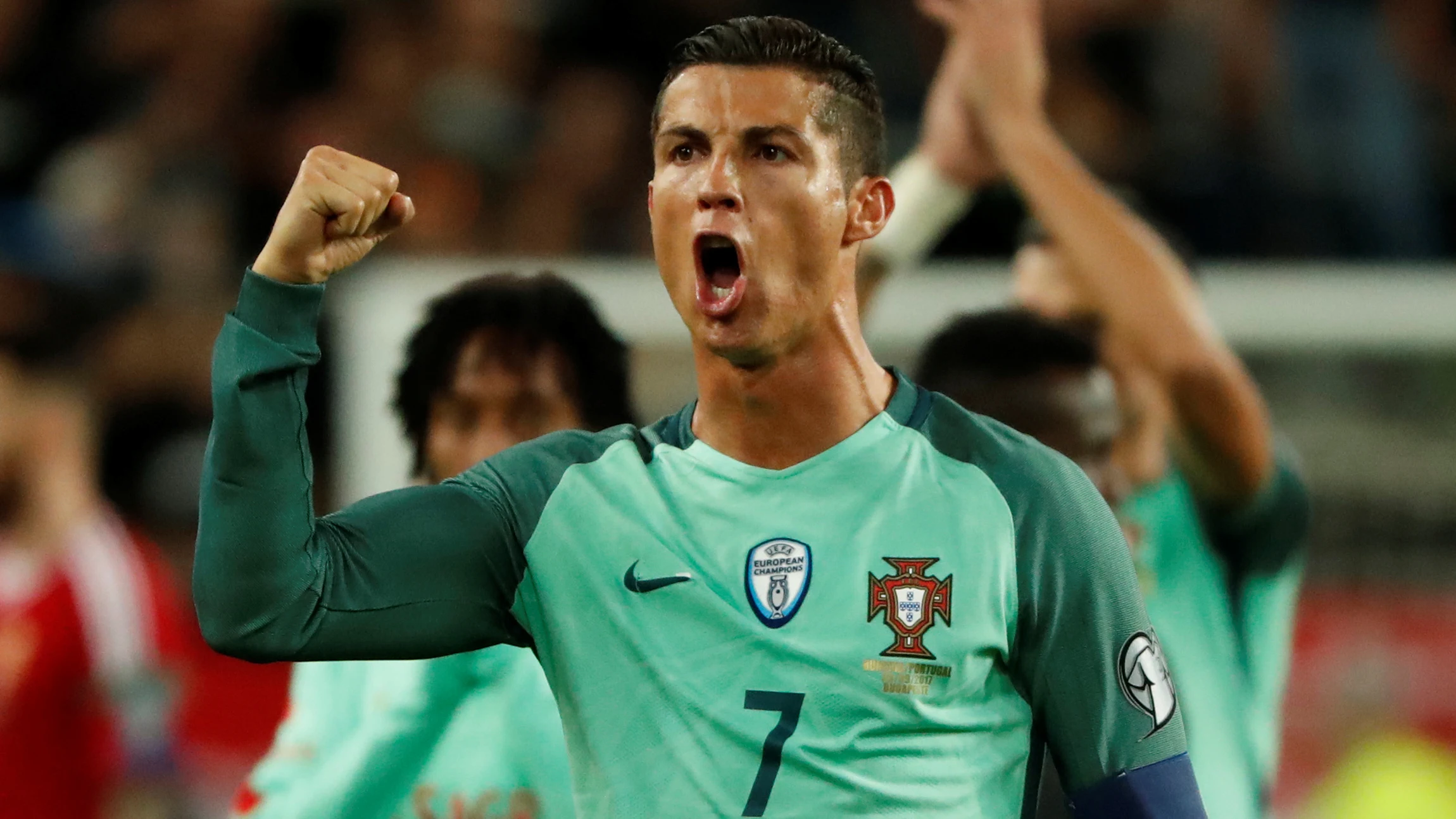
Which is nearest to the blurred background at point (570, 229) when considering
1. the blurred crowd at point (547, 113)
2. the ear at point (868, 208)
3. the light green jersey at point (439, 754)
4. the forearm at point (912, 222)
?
the blurred crowd at point (547, 113)

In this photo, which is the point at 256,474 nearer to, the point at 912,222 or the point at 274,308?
the point at 274,308

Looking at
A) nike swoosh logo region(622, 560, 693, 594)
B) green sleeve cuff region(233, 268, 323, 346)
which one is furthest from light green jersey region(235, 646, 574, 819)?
green sleeve cuff region(233, 268, 323, 346)

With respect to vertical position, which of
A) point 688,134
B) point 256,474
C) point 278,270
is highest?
point 688,134

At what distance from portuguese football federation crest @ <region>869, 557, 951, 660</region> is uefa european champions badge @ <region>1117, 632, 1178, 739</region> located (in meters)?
0.23

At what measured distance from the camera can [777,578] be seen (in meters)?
2.50

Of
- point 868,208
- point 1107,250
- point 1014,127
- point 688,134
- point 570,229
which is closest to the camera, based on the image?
point 688,134

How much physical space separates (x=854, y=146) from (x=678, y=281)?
0.31 meters

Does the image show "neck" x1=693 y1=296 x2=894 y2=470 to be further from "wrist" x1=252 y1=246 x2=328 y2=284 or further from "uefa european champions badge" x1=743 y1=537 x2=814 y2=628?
"wrist" x1=252 y1=246 x2=328 y2=284

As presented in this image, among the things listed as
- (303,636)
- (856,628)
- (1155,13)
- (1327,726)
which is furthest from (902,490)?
(1155,13)

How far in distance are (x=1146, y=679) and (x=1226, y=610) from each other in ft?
5.60

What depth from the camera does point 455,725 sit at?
3.23 metres

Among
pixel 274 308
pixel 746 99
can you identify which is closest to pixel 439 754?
pixel 274 308

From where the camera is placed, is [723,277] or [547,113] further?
[547,113]

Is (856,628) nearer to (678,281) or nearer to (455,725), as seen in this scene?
(678,281)
